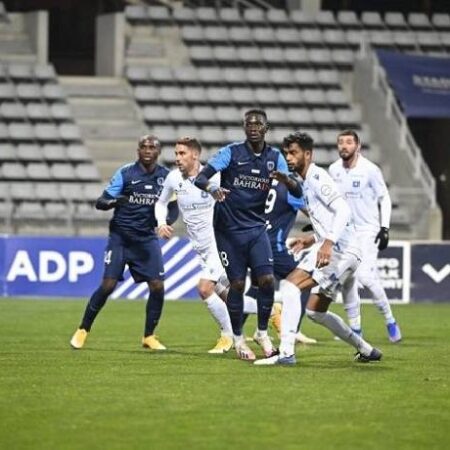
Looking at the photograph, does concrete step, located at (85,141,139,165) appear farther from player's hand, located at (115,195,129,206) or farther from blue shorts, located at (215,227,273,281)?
blue shorts, located at (215,227,273,281)

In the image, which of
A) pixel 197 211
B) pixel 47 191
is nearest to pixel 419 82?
pixel 47 191

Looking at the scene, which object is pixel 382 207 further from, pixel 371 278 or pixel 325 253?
pixel 325 253

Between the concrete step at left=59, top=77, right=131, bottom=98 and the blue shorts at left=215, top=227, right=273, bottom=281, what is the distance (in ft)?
63.7

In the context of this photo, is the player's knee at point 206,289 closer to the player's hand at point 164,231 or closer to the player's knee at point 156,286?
the player's knee at point 156,286

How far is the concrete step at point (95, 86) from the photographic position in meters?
33.1

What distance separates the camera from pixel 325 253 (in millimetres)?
12766

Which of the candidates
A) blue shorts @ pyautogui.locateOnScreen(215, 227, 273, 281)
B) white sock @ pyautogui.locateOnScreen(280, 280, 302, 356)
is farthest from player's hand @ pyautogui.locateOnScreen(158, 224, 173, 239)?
white sock @ pyautogui.locateOnScreen(280, 280, 302, 356)

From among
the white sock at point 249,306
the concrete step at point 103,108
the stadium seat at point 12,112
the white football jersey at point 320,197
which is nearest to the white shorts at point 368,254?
the white sock at point 249,306

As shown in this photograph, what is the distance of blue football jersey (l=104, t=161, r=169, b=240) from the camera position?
51.0ft

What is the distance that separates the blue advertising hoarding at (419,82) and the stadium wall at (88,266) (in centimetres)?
866

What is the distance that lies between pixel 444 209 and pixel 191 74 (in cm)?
650

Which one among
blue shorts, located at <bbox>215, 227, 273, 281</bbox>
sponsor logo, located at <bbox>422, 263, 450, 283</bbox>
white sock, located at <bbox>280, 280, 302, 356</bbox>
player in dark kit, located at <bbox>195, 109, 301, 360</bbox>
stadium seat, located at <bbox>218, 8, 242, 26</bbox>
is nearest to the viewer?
white sock, located at <bbox>280, 280, 302, 356</bbox>

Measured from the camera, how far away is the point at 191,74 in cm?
3400

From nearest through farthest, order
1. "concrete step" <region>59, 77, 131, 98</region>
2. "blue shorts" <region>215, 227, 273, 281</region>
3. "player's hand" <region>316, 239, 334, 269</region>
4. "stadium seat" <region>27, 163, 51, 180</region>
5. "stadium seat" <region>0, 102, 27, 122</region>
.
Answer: "player's hand" <region>316, 239, 334, 269</region>, "blue shorts" <region>215, 227, 273, 281</region>, "stadium seat" <region>27, 163, 51, 180</region>, "stadium seat" <region>0, 102, 27, 122</region>, "concrete step" <region>59, 77, 131, 98</region>
